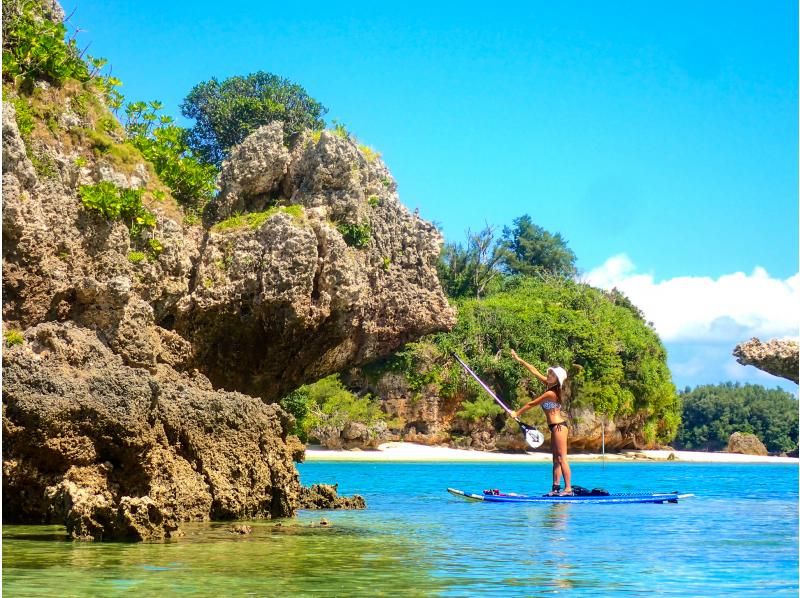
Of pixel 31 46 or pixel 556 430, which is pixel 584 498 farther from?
pixel 31 46

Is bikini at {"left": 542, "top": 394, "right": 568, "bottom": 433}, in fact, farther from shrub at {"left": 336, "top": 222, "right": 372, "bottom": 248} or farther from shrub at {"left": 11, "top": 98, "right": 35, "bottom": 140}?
shrub at {"left": 11, "top": 98, "right": 35, "bottom": 140}

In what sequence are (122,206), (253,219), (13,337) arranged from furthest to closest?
(253,219)
(122,206)
(13,337)

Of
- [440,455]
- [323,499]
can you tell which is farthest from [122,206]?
[440,455]

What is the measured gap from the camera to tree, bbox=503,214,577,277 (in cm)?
6619

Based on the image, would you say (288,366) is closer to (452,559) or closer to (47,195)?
(47,195)

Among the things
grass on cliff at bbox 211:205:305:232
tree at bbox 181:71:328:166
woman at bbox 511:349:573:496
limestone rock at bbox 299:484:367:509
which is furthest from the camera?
tree at bbox 181:71:328:166

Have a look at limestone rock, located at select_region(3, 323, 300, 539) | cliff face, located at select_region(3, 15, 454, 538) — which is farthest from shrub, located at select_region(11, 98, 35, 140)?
limestone rock, located at select_region(3, 323, 300, 539)

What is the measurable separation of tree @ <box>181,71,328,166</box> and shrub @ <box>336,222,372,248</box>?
44.1ft

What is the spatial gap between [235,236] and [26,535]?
20.2 ft

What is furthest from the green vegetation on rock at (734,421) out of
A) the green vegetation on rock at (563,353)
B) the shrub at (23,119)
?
the shrub at (23,119)

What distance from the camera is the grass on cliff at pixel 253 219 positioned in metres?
16.0

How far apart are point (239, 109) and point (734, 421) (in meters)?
47.2

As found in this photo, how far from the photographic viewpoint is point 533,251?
224 feet

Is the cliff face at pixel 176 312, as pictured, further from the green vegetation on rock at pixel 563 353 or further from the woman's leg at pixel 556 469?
the green vegetation on rock at pixel 563 353
